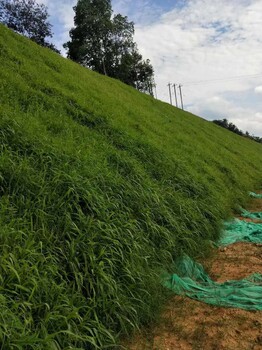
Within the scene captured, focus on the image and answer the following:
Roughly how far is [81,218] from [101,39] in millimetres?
34272

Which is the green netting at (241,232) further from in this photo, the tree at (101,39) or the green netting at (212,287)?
the tree at (101,39)

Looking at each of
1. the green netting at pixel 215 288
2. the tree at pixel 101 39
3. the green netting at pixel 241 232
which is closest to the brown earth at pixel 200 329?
the green netting at pixel 215 288

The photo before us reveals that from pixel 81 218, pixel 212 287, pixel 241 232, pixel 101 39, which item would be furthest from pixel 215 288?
pixel 101 39

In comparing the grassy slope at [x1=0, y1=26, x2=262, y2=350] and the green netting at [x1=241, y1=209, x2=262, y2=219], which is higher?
the grassy slope at [x1=0, y1=26, x2=262, y2=350]

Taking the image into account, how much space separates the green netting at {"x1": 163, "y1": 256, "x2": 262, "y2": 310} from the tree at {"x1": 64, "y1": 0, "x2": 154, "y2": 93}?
3164 centimetres

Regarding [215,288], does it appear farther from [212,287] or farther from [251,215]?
[251,215]

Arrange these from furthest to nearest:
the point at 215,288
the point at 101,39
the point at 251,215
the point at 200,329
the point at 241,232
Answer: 1. the point at 101,39
2. the point at 251,215
3. the point at 241,232
4. the point at 215,288
5. the point at 200,329

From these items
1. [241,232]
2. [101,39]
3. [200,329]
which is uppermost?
[101,39]

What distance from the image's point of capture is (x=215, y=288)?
3.81 metres

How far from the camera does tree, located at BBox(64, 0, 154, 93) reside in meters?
32.3

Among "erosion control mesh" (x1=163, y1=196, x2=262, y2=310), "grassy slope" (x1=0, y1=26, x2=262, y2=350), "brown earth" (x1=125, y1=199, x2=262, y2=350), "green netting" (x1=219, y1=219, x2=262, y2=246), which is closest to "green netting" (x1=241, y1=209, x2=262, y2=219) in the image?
"grassy slope" (x1=0, y1=26, x2=262, y2=350)

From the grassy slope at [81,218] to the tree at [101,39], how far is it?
1100 inches

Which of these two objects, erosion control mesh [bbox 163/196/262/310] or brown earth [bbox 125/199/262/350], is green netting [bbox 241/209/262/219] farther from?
brown earth [bbox 125/199/262/350]

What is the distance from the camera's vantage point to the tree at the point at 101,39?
1272 inches
